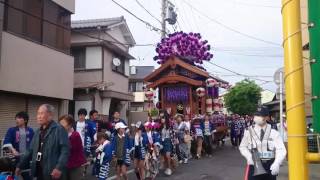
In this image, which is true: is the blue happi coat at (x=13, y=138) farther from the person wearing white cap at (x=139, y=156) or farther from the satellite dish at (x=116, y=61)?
the satellite dish at (x=116, y=61)

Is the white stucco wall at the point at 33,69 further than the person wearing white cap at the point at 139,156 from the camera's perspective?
Yes

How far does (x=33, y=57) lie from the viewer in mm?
16453

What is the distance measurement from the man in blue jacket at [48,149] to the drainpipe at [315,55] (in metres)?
4.53

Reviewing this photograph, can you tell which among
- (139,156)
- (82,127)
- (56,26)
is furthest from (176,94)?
(139,156)

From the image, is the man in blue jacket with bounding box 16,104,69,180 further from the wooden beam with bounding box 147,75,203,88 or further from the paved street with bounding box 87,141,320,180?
the wooden beam with bounding box 147,75,203,88

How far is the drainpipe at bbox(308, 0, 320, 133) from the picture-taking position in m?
2.20

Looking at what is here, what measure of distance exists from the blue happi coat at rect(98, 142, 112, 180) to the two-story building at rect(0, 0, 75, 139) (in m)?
6.42

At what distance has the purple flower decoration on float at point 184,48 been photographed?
65.5 ft

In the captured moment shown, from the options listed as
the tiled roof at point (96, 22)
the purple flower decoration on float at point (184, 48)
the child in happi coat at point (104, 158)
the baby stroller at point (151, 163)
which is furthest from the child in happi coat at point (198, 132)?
the tiled roof at point (96, 22)

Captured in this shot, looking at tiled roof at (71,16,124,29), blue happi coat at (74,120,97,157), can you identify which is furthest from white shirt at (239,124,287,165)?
tiled roof at (71,16,124,29)

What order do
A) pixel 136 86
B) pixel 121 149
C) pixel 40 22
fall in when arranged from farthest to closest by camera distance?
pixel 136 86 < pixel 40 22 < pixel 121 149

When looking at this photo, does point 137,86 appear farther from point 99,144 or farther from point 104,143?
point 104,143

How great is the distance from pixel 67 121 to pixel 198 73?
41.1ft

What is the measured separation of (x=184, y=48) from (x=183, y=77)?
1828 millimetres
